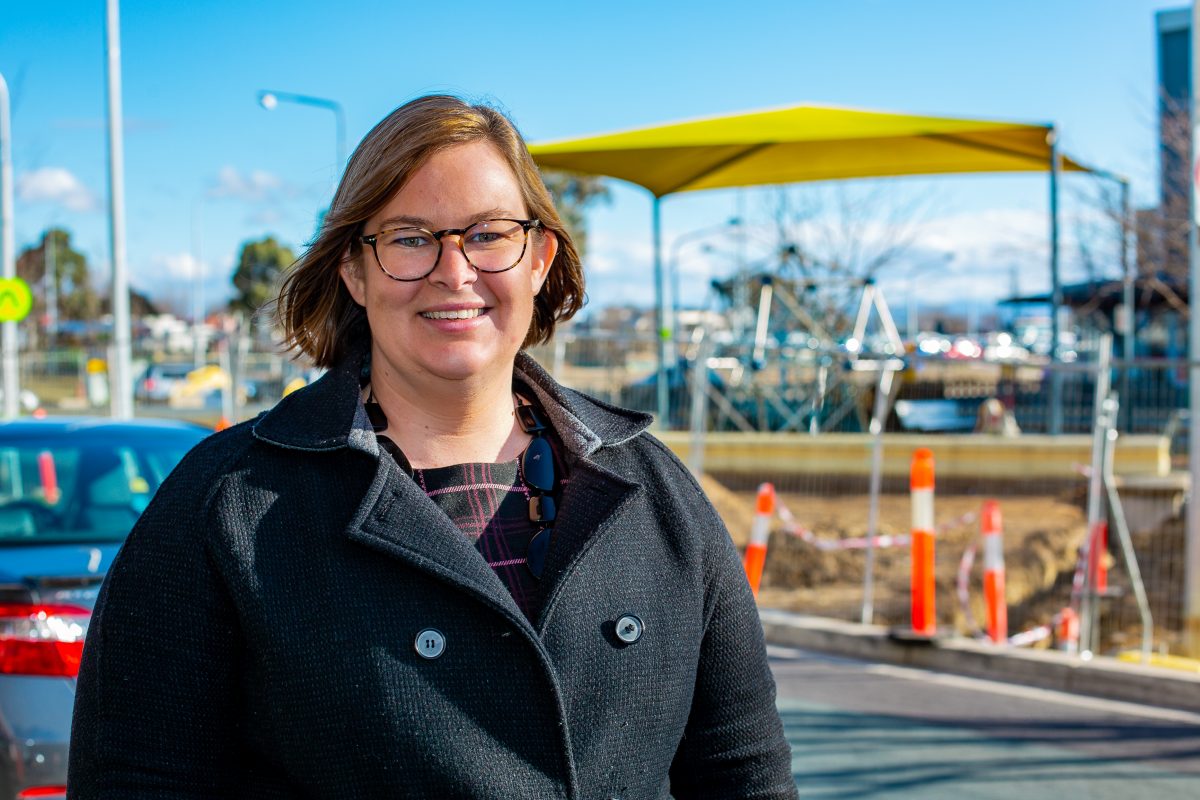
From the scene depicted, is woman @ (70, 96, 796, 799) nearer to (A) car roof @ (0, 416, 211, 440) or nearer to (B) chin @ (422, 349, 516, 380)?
(B) chin @ (422, 349, 516, 380)

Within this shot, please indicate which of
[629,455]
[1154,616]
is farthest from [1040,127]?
[629,455]

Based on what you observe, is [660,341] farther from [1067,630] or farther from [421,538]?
[421,538]

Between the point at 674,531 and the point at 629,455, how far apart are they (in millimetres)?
161

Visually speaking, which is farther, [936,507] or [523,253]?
[936,507]

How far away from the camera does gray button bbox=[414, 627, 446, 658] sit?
157 centimetres

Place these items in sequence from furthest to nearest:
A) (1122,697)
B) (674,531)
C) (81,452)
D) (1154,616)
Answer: (1154,616), (1122,697), (81,452), (674,531)

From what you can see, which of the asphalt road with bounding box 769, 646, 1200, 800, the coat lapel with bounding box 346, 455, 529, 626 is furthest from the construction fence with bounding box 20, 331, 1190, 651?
the coat lapel with bounding box 346, 455, 529, 626

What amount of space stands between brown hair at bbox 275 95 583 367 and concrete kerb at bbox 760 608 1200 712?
5.55 metres

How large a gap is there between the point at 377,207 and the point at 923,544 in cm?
618

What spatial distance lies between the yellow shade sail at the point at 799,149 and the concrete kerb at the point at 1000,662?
447 cm

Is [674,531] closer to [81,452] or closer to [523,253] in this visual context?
[523,253]

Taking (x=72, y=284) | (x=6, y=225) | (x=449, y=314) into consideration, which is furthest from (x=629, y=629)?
(x=72, y=284)

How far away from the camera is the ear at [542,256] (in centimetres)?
197

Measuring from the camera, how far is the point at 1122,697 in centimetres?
666
